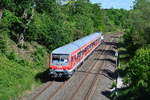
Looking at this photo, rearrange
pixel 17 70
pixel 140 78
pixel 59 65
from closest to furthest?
pixel 140 78 → pixel 17 70 → pixel 59 65

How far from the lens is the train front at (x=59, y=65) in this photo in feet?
88.4

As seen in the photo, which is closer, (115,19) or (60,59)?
(60,59)

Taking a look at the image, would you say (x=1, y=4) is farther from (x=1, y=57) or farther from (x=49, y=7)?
(x=49, y=7)

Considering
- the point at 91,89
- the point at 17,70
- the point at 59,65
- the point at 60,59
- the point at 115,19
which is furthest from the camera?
the point at 115,19

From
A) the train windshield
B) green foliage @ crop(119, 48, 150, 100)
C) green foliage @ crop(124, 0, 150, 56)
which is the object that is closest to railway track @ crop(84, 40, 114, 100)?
green foliage @ crop(119, 48, 150, 100)

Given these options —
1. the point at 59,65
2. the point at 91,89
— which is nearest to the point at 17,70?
the point at 59,65

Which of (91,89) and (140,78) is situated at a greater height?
(140,78)

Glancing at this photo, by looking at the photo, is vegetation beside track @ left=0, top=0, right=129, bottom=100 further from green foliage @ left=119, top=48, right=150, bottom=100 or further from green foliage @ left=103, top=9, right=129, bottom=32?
green foliage @ left=103, top=9, right=129, bottom=32

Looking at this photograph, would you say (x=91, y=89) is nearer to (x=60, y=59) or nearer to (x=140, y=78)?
(x=60, y=59)

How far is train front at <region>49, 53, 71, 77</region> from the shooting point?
27.0 metres

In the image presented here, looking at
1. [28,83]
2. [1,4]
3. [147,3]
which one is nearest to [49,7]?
[1,4]

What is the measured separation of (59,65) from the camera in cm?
2705

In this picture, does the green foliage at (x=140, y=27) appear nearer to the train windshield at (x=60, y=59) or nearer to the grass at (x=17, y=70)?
the grass at (x=17, y=70)

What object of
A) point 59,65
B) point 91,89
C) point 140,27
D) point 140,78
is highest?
point 140,27
